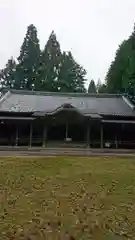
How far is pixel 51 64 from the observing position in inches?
2055

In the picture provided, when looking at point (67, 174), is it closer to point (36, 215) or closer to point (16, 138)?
point (36, 215)

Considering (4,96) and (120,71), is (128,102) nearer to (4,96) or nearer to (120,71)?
(120,71)

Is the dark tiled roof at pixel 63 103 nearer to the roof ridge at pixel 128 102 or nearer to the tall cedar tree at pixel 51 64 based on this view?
the roof ridge at pixel 128 102

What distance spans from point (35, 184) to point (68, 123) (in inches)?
721

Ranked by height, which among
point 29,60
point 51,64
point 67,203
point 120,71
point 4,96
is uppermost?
point 29,60

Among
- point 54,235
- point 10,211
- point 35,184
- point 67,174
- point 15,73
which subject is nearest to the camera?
point 54,235

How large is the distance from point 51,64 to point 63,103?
828 inches

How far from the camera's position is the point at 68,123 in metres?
28.5

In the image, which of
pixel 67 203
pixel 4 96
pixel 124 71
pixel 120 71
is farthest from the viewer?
pixel 120 71

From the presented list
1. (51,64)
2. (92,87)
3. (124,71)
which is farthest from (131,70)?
(92,87)

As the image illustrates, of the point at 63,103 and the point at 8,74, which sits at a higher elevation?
the point at 8,74

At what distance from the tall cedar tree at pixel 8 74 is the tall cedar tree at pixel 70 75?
25.1 ft

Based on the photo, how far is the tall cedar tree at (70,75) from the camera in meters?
51.6

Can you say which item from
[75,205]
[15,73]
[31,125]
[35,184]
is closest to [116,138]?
[31,125]
